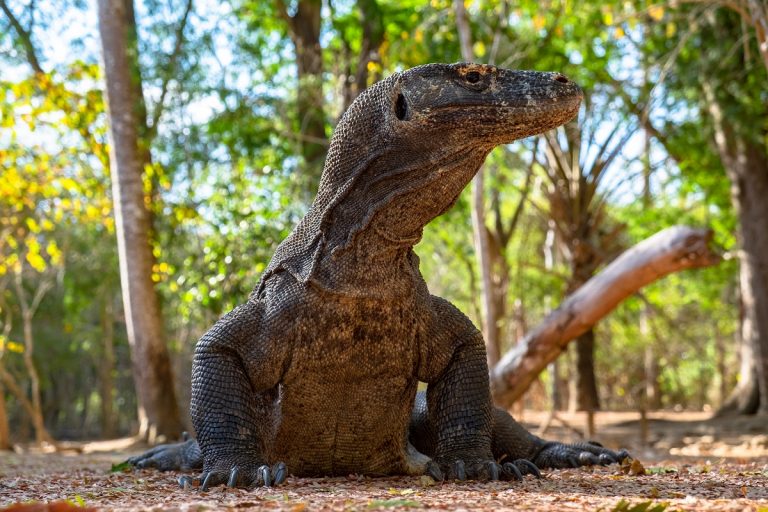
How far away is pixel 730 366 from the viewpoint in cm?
3512

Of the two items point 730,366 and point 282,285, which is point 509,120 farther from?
point 730,366

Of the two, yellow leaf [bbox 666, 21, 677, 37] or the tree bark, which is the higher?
yellow leaf [bbox 666, 21, 677, 37]

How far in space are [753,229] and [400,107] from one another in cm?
1133

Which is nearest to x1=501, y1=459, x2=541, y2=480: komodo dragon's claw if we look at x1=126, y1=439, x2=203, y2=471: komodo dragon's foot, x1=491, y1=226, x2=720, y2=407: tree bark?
x1=126, y1=439, x2=203, y2=471: komodo dragon's foot

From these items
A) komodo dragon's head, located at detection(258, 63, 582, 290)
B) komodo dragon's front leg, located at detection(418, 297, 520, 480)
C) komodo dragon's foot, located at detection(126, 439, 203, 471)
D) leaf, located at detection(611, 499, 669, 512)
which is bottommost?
leaf, located at detection(611, 499, 669, 512)

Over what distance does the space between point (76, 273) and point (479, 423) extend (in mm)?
18360

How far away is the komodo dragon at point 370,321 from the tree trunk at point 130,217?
566 cm

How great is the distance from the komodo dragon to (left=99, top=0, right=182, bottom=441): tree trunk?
5662 mm

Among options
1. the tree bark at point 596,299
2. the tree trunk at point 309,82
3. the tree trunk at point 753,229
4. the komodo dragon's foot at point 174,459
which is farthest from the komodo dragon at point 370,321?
the tree trunk at point 753,229

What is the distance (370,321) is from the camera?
3293 mm

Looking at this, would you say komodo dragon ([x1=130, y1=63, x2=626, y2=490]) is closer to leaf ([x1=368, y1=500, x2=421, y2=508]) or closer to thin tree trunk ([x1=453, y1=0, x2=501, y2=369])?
leaf ([x1=368, y1=500, x2=421, y2=508])

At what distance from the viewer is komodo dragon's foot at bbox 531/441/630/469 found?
13.4 ft

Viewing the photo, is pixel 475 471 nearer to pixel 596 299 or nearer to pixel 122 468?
pixel 122 468

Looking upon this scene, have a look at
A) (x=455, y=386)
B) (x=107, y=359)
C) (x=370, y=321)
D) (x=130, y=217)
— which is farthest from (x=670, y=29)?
(x=107, y=359)
